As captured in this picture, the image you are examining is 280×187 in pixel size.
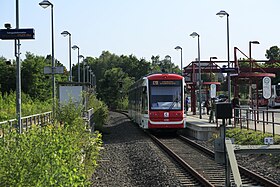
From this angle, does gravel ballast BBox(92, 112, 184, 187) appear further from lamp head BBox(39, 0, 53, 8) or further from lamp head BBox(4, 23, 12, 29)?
lamp head BBox(39, 0, 53, 8)

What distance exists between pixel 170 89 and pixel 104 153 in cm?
873

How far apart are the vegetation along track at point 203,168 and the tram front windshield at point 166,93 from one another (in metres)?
3.70

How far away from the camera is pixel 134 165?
19.2 metres

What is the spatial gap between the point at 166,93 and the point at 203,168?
528 inches

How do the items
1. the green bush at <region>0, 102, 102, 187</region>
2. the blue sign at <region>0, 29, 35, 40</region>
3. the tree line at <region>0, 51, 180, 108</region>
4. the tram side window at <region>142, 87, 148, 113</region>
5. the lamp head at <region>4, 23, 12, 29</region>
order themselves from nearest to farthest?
the green bush at <region>0, 102, 102, 187</region> < the blue sign at <region>0, 29, 35, 40</region> < the lamp head at <region>4, 23, 12, 29</region> < the tram side window at <region>142, 87, 148, 113</region> < the tree line at <region>0, 51, 180, 108</region>

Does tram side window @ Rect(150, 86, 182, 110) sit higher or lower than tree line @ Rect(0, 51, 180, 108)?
lower

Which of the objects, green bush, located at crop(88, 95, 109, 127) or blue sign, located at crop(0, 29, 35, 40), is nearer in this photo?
blue sign, located at crop(0, 29, 35, 40)

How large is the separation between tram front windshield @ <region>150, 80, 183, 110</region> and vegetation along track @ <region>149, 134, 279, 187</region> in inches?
146

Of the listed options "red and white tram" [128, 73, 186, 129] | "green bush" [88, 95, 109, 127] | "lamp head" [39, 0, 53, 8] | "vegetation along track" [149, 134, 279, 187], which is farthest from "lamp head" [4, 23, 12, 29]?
"green bush" [88, 95, 109, 127]

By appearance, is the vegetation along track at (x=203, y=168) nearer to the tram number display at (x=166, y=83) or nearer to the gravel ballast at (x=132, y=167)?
the gravel ballast at (x=132, y=167)

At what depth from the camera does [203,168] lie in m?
17.7

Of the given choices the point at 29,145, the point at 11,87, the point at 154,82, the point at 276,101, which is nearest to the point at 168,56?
the point at 276,101

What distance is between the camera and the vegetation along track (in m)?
14.6

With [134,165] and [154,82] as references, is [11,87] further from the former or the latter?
[134,165]
